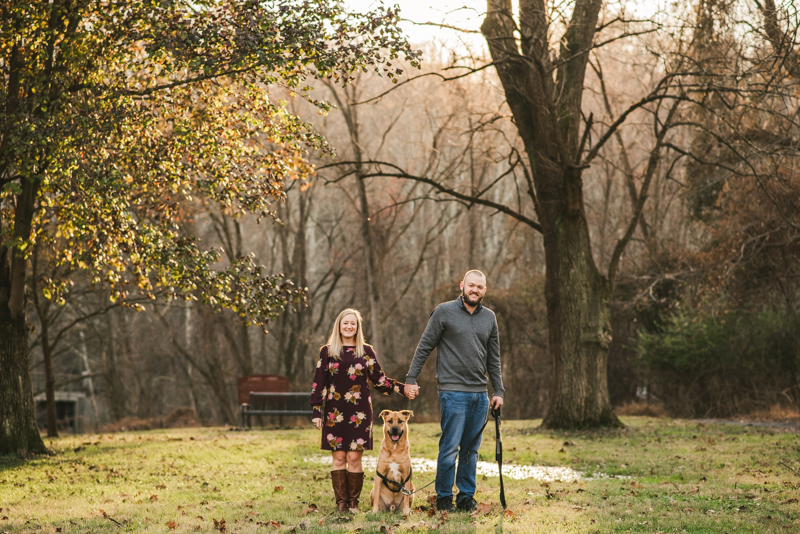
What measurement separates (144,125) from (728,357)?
52.8 ft

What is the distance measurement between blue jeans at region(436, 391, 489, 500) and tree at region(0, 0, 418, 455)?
5057 millimetres

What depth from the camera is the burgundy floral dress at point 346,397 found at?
6734 mm

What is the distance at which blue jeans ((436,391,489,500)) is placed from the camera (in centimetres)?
653

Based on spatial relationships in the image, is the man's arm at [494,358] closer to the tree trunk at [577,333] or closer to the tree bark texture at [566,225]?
the tree bark texture at [566,225]

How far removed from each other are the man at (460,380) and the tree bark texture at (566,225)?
8.50 meters

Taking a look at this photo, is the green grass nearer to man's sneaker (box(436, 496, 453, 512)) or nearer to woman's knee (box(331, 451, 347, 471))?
man's sneaker (box(436, 496, 453, 512))

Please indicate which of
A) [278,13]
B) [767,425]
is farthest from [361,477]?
[767,425]

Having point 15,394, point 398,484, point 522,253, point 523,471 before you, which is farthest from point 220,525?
point 522,253

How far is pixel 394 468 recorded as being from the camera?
6.42 metres

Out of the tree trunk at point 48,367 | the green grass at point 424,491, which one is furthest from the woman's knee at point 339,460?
the tree trunk at point 48,367

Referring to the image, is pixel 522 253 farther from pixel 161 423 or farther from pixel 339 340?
pixel 339 340

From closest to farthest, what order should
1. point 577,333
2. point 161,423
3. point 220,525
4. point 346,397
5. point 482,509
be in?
point 220,525
point 482,509
point 346,397
point 577,333
point 161,423

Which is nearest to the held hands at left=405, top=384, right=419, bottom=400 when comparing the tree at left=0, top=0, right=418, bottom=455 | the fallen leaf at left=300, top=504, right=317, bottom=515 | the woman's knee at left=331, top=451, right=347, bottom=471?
the woman's knee at left=331, top=451, right=347, bottom=471

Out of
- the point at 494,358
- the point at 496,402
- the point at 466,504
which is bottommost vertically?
the point at 466,504
